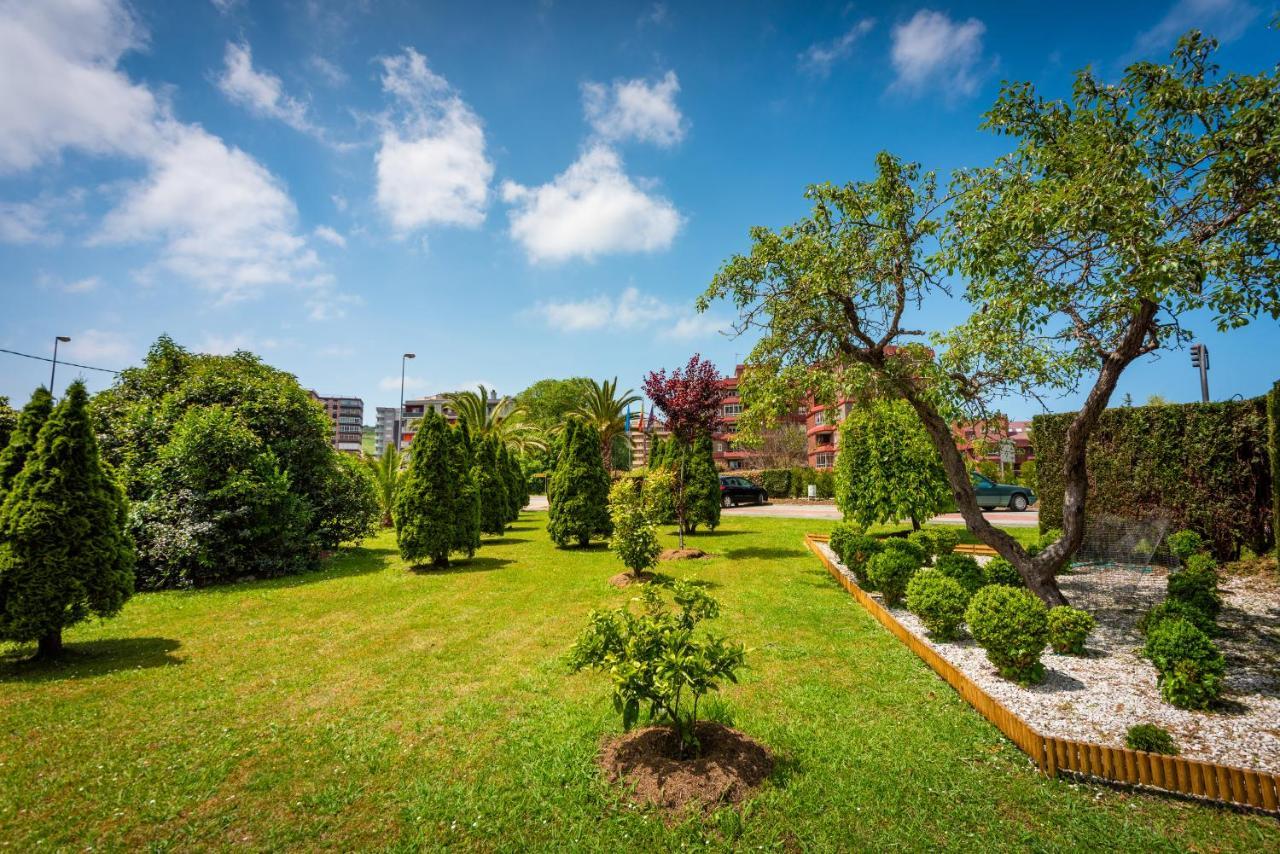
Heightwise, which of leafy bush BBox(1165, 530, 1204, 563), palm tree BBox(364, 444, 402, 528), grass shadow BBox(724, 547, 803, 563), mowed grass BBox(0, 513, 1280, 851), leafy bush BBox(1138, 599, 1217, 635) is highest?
palm tree BBox(364, 444, 402, 528)

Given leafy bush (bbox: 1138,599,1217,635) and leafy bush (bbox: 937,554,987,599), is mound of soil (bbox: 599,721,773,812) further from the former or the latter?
leafy bush (bbox: 937,554,987,599)

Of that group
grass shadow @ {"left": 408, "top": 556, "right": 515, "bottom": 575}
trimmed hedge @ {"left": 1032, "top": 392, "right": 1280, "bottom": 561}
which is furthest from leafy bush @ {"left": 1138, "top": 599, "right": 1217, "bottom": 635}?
grass shadow @ {"left": 408, "top": 556, "right": 515, "bottom": 575}

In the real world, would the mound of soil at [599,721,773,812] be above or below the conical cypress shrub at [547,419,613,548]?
below

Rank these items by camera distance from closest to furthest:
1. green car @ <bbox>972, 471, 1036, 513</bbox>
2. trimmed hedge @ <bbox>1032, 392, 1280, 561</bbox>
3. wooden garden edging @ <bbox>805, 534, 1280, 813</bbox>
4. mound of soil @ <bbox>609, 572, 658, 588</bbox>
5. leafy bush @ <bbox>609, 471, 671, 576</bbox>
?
wooden garden edging @ <bbox>805, 534, 1280, 813</bbox>, trimmed hedge @ <bbox>1032, 392, 1280, 561</bbox>, mound of soil @ <bbox>609, 572, 658, 588</bbox>, leafy bush @ <bbox>609, 471, 671, 576</bbox>, green car @ <bbox>972, 471, 1036, 513</bbox>

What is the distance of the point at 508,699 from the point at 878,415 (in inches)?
480

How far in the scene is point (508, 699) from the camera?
5602 millimetres

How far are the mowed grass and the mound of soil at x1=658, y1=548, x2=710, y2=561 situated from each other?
5619 millimetres

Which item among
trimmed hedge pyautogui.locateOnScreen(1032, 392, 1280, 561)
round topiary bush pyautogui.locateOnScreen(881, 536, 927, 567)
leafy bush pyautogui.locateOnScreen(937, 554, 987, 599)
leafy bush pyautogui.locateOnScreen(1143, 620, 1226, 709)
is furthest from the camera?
trimmed hedge pyautogui.locateOnScreen(1032, 392, 1280, 561)

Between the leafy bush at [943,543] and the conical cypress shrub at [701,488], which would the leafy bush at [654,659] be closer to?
the leafy bush at [943,543]

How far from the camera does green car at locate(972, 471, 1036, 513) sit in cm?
2530

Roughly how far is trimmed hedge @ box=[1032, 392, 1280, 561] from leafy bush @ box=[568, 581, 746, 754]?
10.8m

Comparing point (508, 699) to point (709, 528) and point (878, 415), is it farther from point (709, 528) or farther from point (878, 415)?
point (709, 528)

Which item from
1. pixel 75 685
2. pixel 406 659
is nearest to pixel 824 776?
pixel 406 659

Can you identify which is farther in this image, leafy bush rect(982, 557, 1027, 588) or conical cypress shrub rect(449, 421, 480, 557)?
conical cypress shrub rect(449, 421, 480, 557)
